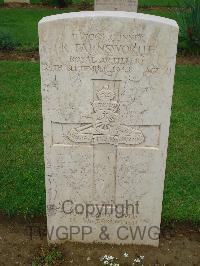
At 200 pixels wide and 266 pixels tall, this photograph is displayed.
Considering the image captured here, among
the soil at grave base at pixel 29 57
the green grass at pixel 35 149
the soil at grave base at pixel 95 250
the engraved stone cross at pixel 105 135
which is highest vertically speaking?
the engraved stone cross at pixel 105 135

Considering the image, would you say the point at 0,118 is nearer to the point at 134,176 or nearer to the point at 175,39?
the point at 134,176

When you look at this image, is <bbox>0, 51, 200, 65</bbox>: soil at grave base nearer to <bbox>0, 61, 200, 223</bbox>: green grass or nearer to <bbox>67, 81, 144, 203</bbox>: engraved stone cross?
<bbox>0, 61, 200, 223</bbox>: green grass

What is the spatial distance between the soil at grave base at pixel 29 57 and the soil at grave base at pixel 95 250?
588 cm

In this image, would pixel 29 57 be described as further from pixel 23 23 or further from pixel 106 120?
pixel 106 120

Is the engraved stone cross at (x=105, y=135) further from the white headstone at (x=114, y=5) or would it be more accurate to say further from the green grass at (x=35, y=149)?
the white headstone at (x=114, y=5)

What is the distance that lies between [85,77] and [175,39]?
700 mm

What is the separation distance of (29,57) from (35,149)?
14.5 feet

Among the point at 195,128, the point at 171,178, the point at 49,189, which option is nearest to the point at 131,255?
the point at 49,189

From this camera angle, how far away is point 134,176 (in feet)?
12.0

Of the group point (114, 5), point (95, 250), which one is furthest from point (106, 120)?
point (114, 5)

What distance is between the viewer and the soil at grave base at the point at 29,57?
9451 mm

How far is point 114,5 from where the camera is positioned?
9211 mm

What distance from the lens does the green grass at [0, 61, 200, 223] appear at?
4.48 m

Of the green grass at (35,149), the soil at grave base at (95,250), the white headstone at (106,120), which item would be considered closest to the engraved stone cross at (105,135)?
the white headstone at (106,120)
